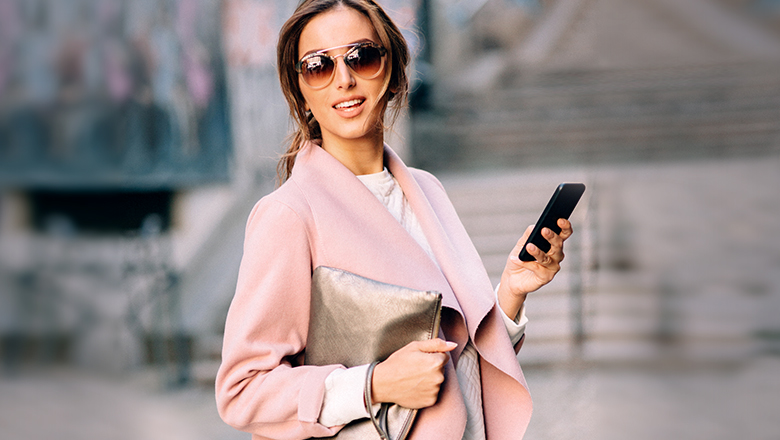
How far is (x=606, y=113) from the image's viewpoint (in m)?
9.16

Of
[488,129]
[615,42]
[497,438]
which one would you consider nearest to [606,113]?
[488,129]

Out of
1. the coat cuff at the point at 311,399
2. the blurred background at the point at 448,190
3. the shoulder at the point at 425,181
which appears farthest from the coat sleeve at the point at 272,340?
the blurred background at the point at 448,190

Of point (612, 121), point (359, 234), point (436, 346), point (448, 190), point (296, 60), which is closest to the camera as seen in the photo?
point (436, 346)

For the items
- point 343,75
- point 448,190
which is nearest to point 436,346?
point 343,75

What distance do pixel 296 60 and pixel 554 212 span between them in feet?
1.76

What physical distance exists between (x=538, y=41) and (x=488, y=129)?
15.7 feet

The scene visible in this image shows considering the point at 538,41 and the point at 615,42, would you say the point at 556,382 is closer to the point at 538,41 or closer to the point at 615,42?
the point at 615,42

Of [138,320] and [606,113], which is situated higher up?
[606,113]

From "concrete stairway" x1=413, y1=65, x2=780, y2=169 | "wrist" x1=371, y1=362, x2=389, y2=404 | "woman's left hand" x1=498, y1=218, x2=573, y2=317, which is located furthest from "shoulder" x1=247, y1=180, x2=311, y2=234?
"concrete stairway" x1=413, y1=65, x2=780, y2=169

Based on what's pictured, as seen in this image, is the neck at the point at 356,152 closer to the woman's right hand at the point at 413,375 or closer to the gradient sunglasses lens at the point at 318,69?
the gradient sunglasses lens at the point at 318,69

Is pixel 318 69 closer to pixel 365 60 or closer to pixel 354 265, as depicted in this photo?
pixel 365 60

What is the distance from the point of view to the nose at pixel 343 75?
109 centimetres

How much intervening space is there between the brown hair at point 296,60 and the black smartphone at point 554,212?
342 mm

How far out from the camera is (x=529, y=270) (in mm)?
1247
